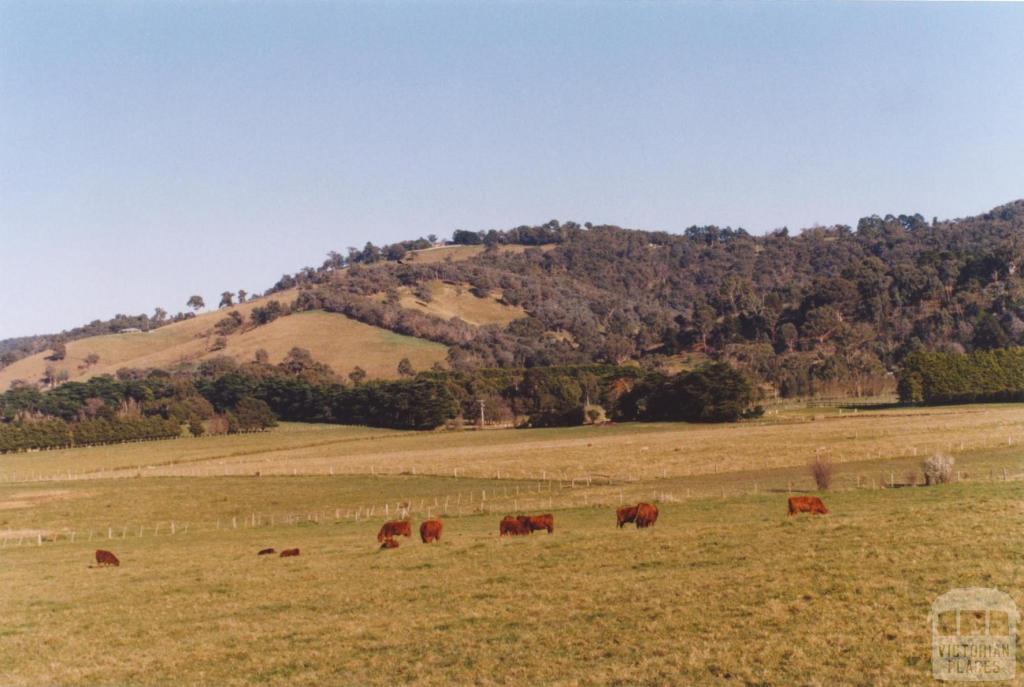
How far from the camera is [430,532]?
112 feet

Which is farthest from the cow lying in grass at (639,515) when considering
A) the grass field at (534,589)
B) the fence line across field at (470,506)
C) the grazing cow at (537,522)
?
the fence line across field at (470,506)

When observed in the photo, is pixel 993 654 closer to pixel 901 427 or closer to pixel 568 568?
pixel 568 568

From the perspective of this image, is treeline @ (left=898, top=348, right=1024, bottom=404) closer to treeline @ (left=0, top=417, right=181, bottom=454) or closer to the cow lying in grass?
the cow lying in grass

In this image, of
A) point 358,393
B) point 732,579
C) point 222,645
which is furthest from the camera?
point 358,393

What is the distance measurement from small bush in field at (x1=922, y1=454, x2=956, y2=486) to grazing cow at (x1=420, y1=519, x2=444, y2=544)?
2270 centimetres

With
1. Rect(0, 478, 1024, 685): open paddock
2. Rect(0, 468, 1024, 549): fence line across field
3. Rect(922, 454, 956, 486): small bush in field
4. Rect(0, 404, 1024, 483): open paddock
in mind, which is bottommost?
Rect(0, 404, 1024, 483): open paddock

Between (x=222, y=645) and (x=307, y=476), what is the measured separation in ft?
190

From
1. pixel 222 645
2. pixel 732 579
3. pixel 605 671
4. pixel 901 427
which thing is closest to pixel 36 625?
pixel 222 645

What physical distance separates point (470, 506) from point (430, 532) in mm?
16163

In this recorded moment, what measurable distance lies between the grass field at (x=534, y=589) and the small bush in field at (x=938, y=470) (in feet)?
3.37

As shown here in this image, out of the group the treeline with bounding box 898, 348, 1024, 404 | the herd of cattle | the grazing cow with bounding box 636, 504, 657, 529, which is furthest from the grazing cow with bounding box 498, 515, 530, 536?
the treeline with bounding box 898, 348, 1024, 404

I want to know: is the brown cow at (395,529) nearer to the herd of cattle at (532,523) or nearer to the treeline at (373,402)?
the herd of cattle at (532,523)

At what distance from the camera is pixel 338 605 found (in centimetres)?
2156

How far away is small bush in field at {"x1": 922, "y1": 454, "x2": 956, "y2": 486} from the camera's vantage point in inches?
1617
